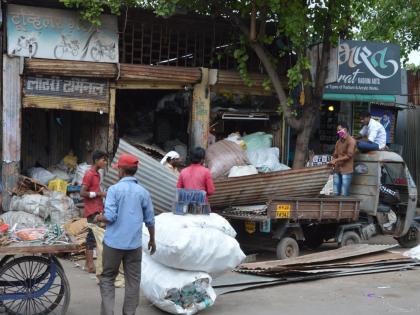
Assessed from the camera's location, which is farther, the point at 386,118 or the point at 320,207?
the point at 386,118

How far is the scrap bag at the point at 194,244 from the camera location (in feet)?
20.1

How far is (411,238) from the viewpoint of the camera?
36.9 ft

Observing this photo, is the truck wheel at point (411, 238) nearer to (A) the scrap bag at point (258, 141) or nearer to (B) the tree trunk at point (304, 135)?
(B) the tree trunk at point (304, 135)

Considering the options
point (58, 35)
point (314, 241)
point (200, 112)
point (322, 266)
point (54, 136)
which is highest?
point (58, 35)

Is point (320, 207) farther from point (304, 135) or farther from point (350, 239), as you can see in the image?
point (304, 135)

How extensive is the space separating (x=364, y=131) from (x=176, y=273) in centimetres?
621

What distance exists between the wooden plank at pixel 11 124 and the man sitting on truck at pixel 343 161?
17.7ft

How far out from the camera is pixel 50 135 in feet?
43.9

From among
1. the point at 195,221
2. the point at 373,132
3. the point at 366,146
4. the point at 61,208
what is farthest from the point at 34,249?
the point at 373,132

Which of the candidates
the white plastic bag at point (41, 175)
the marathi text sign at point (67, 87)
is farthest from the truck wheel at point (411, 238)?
the white plastic bag at point (41, 175)

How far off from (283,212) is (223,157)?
8.01 ft

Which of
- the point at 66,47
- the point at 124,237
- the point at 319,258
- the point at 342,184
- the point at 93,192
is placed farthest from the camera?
the point at 66,47

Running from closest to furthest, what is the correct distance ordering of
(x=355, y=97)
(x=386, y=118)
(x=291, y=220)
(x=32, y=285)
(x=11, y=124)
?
(x=32, y=285) → (x=291, y=220) → (x=11, y=124) → (x=355, y=97) → (x=386, y=118)

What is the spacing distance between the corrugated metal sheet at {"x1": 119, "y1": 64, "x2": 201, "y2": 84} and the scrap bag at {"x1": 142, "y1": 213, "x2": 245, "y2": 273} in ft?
17.4
